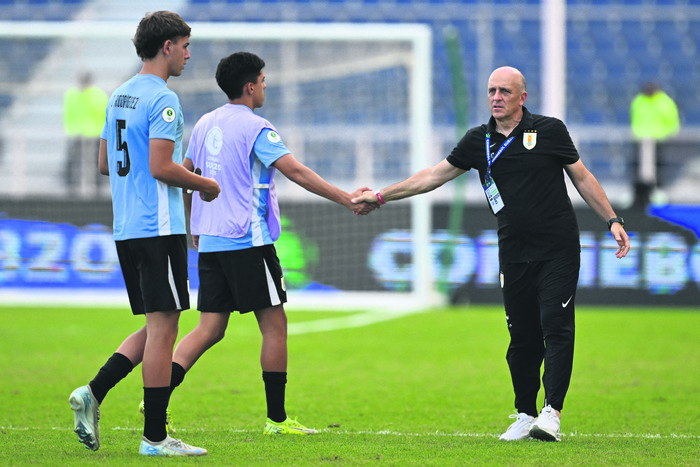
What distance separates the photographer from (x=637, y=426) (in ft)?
16.1

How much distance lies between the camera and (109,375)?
407 centimetres

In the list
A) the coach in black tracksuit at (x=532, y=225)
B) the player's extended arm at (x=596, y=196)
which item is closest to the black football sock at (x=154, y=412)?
the coach in black tracksuit at (x=532, y=225)

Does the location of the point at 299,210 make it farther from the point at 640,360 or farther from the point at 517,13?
the point at 517,13

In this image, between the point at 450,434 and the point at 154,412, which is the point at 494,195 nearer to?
the point at 450,434

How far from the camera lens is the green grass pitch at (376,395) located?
397 centimetres

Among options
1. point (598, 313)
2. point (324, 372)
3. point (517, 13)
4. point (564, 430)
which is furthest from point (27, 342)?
point (517, 13)

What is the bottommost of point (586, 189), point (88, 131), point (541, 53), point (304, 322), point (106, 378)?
point (304, 322)

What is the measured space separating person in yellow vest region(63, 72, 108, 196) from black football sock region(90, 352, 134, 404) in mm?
9168

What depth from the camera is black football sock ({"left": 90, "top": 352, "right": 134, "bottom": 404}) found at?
13.2 ft

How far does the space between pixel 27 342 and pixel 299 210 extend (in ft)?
14.2

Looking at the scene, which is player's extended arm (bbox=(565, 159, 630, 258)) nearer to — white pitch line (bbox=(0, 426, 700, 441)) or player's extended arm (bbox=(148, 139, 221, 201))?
white pitch line (bbox=(0, 426, 700, 441))

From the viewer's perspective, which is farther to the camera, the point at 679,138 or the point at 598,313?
the point at 679,138

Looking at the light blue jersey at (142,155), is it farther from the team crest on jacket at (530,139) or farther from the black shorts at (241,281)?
the team crest on jacket at (530,139)

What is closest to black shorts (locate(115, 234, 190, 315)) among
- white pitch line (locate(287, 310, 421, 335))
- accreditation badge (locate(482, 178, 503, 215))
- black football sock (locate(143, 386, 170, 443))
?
black football sock (locate(143, 386, 170, 443))
